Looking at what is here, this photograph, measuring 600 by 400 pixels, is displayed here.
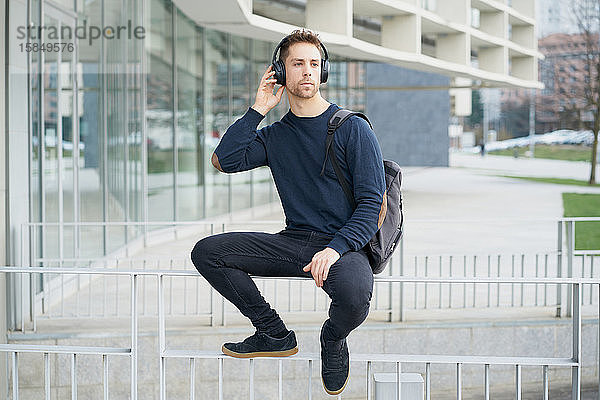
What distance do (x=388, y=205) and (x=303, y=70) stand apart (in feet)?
2.31

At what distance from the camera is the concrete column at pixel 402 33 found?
1430cm

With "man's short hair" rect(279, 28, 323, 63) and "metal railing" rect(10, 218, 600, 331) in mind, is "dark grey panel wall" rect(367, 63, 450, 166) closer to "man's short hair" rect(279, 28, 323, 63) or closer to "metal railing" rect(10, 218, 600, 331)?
"metal railing" rect(10, 218, 600, 331)

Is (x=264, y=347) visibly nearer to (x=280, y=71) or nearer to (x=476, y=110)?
(x=280, y=71)

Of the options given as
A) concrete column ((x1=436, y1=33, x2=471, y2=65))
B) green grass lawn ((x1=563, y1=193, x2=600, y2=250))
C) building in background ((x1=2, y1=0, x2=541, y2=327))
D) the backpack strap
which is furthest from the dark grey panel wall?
the backpack strap

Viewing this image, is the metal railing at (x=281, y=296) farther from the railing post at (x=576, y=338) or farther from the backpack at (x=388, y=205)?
the backpack at (x=388, y=205)

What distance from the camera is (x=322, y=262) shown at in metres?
3.75

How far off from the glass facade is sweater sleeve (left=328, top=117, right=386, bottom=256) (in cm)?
575

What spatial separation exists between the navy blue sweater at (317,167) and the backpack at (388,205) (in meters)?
0.03

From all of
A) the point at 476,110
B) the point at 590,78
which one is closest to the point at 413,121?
the point at 590,78

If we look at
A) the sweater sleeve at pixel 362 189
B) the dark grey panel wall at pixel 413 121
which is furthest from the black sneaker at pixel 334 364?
the dark grey panel wall at pixel 413 121

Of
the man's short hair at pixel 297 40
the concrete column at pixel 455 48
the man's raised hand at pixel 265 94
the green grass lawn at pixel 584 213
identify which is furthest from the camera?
the green grass lawn at pixel 584 213

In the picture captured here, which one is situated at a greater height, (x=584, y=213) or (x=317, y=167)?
(x=317, y=167)

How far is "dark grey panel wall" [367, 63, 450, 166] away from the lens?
162ft

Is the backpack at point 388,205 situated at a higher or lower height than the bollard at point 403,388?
higher
